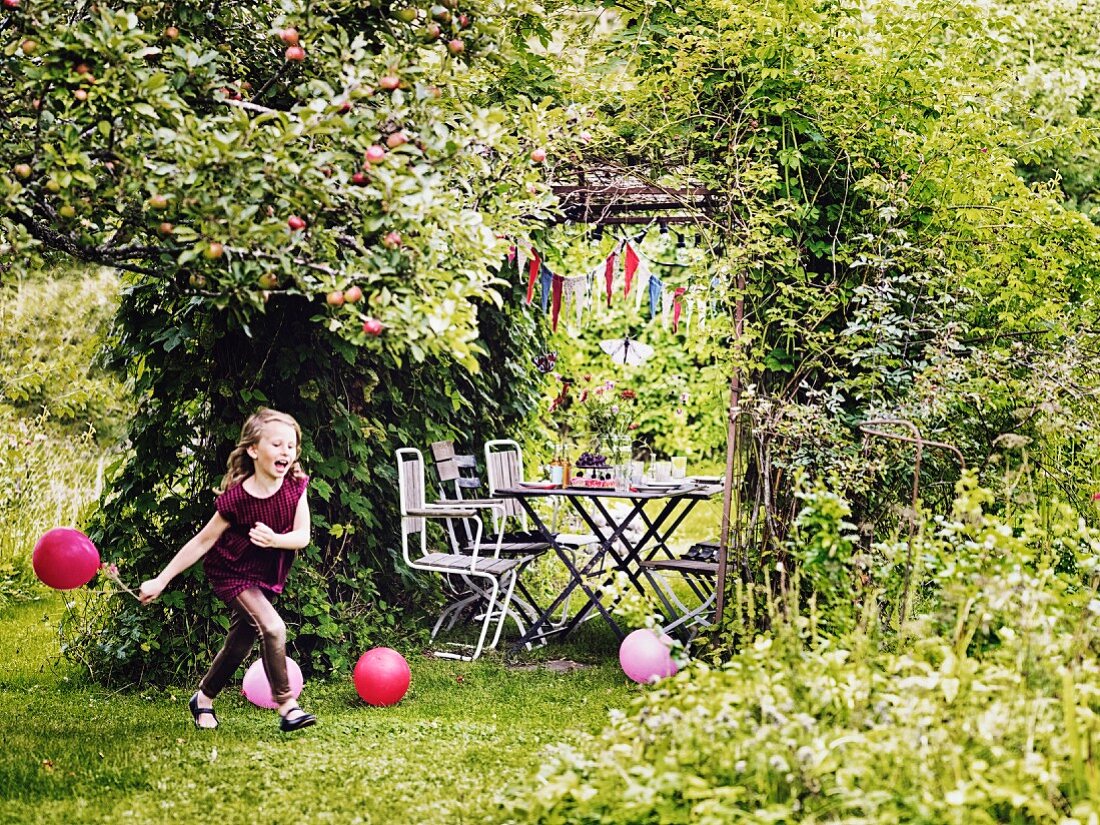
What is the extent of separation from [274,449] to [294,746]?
1.14 m

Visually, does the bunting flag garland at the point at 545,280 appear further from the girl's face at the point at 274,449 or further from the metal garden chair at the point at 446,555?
the girl's face at the point at 274,449

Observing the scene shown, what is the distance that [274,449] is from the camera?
4.32 meters

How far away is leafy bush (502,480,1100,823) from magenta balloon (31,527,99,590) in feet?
5.88

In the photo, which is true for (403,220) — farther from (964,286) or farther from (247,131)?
(964,286)

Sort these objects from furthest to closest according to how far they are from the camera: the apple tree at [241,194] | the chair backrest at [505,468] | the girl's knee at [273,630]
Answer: the chair backrest at [505,468] < the girl's knee at [273,630] < the apple tree at [241,194]

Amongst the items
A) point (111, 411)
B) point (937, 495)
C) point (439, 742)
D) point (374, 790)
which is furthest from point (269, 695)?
point (111, 411)

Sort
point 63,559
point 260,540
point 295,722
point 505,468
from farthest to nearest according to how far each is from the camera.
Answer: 1. point 505,468
2. point 295,722
3. point 260,540
4. point 63,559

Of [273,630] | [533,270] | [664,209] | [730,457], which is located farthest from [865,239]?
[273,630]

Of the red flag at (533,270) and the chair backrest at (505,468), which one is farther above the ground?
the red flag at (533,270)

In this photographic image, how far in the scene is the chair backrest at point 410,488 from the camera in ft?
19.0

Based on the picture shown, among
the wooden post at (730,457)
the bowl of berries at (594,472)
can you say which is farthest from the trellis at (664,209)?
the bowl of berries at (594,472)

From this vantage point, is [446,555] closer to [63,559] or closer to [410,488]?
[410,488]

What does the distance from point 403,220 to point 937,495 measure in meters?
2.77

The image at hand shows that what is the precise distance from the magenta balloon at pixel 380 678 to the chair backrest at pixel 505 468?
1.56m
